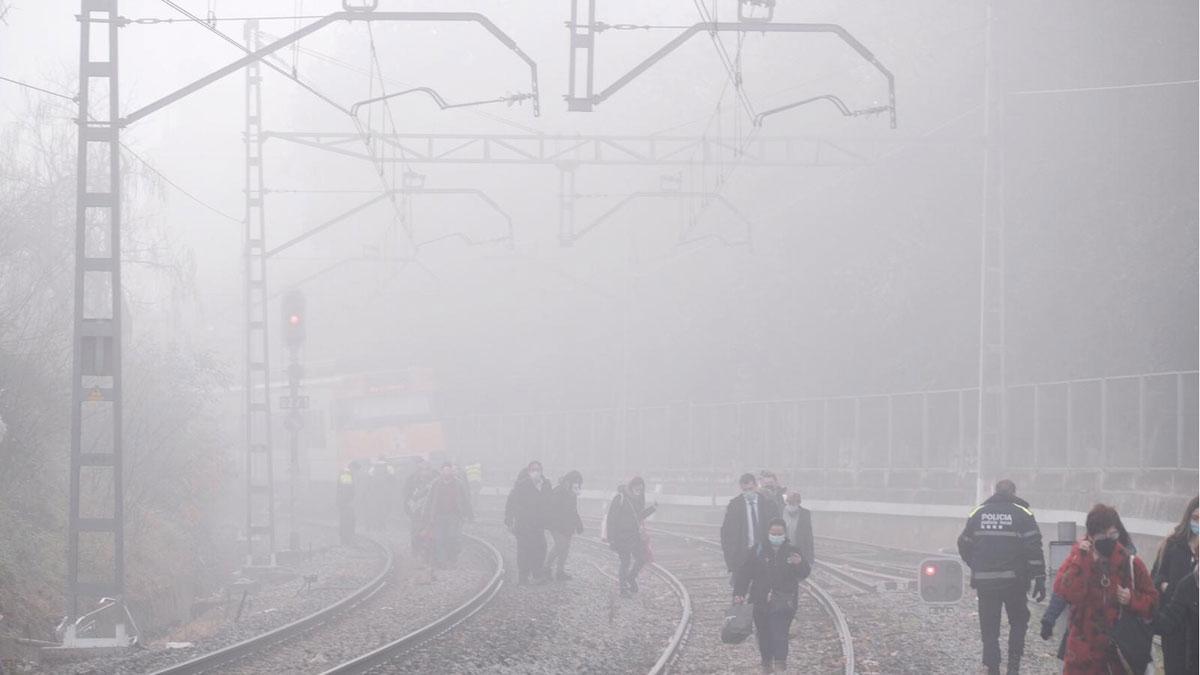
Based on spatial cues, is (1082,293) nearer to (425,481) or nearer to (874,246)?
(874,246)

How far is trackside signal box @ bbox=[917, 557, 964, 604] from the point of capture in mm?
16609

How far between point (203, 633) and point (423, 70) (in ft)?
209

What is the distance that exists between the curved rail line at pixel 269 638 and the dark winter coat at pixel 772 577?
4.99 metres

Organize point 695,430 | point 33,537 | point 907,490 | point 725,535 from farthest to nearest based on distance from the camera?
point 695,430
point 907,490
point 33,537
point 725,535

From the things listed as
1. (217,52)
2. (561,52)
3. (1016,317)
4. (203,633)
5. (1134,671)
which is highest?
(217,52)

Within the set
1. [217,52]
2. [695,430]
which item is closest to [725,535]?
[695,430]

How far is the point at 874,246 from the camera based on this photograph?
39.9 metres

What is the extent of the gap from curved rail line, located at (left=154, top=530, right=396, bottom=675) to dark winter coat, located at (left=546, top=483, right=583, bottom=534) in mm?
2692

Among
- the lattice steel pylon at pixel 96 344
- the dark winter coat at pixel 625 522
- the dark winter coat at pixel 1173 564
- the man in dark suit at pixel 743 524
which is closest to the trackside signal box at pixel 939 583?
the man in dark suit at pixel 743 524

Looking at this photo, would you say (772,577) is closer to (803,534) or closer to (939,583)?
(803,534)

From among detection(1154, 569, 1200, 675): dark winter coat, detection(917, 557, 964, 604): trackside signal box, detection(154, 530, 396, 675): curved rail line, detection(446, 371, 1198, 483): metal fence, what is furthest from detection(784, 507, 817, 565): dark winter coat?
detection(446, 371, 1198, 483): metal fence

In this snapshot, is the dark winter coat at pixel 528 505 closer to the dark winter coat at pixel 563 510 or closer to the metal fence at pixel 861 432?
the dark winter coat at pixel 563 510

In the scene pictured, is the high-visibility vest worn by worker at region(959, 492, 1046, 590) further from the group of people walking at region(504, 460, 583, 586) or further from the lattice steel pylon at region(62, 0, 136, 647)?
the group of people walking at region(504, 460, 583, 586)

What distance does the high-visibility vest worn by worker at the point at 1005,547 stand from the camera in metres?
12.5
